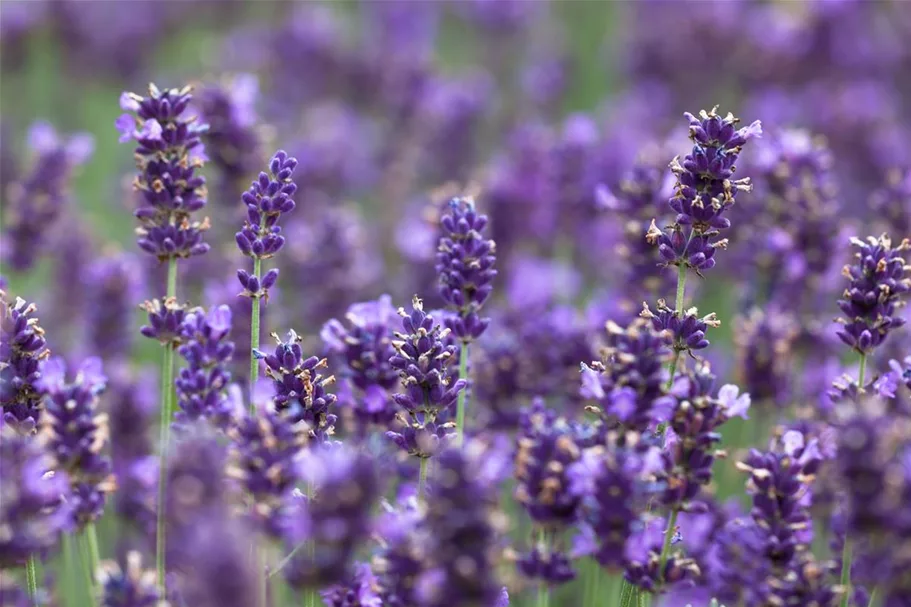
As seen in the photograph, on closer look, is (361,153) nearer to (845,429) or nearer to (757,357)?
(757,357)

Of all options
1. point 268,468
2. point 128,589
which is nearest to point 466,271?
point 268,468

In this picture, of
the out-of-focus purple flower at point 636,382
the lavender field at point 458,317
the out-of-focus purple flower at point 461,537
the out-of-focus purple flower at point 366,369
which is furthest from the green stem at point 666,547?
the out-of-focus purple flower at point 366,369

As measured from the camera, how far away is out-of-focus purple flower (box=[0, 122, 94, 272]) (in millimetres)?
4539

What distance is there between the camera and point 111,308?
196 inches

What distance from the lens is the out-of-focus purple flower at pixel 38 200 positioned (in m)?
4.54

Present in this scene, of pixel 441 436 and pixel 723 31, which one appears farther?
pixel 723 31

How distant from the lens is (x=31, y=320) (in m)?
2.72

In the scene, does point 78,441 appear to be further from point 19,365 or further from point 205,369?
point 205,369

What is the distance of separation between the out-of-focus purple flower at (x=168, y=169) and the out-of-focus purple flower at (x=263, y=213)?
0.81 feet

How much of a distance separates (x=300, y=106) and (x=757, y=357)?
208 inches

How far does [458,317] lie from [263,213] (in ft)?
1.93

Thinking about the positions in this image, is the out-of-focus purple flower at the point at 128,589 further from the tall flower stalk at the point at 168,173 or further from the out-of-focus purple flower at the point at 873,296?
the out-of-focus purple flower at the point at 873,296

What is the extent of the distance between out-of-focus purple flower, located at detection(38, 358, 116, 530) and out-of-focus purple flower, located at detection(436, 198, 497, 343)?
37.6 inches

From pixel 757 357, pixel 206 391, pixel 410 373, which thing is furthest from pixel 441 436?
pixel 757 357
